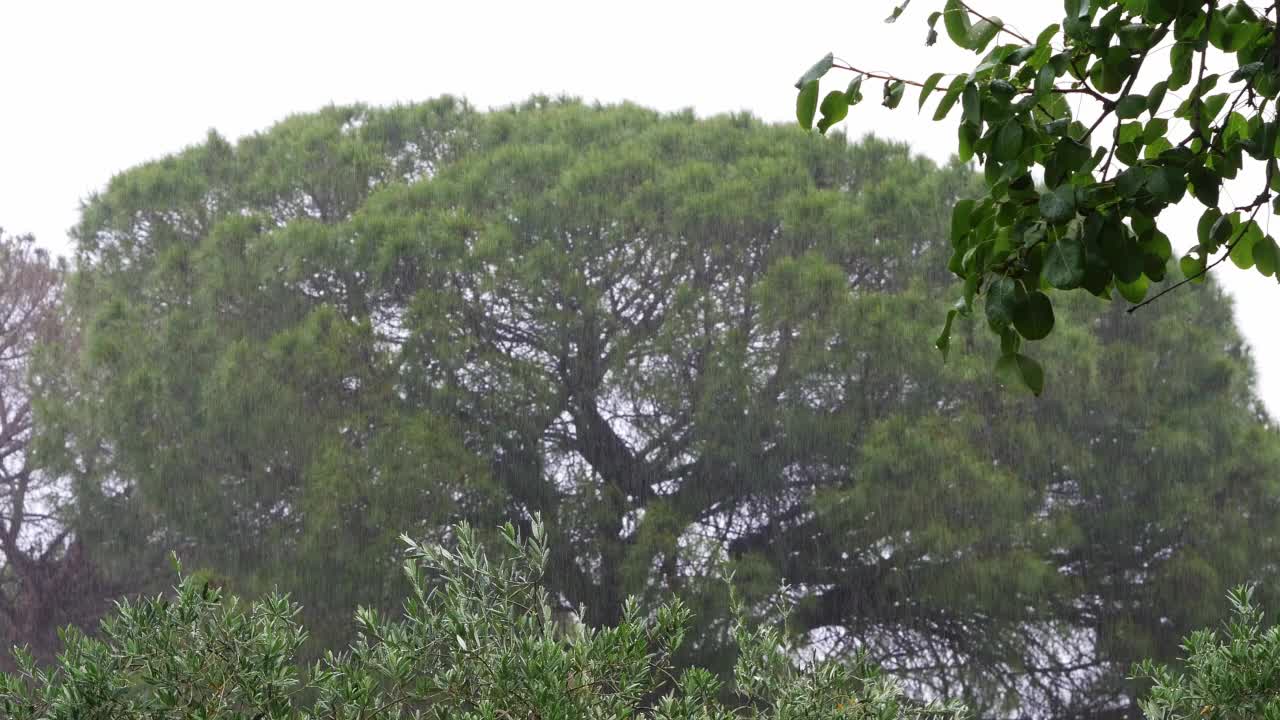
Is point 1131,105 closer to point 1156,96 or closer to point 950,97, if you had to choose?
point 1156,96

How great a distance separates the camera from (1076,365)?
6.48 metres

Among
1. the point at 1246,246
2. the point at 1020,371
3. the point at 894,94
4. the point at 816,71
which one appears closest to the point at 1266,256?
the point at 1246,246

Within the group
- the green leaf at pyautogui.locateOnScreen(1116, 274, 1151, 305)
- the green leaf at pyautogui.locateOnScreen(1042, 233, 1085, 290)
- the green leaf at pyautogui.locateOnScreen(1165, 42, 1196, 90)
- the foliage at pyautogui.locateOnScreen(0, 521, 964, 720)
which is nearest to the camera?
the green leaf at pyautogui.locateOnScreen(1042, 233, 1085, 290)

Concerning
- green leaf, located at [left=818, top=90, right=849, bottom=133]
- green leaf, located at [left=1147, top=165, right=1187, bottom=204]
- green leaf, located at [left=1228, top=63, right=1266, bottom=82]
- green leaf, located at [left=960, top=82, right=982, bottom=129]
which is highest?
green leaf, located at [left=1228, top=63, right=1266, bottom=82]

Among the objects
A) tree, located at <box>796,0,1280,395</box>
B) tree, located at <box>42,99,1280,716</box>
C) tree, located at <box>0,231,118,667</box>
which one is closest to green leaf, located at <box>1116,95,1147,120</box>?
tree, located at <box>796,0,1280,395</box>

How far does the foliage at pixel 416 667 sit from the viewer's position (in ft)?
5.46

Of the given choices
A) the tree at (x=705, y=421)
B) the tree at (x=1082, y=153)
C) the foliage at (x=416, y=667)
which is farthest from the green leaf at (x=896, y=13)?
the tree at (x=705, y=421)

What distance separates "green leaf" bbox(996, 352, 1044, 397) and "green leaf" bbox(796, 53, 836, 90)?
343mm

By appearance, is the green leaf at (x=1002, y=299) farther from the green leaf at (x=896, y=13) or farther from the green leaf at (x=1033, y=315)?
the green leaf at (x=896, y=13)

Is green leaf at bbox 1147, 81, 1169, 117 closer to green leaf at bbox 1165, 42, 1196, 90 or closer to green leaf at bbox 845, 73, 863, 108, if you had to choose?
green leaf at bbox 1165, 42, 1196, 90

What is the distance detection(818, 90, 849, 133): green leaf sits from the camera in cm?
132

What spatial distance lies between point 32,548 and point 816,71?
310 inches

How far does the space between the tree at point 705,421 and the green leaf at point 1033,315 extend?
16.2 feet

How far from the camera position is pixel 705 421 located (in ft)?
21.5
